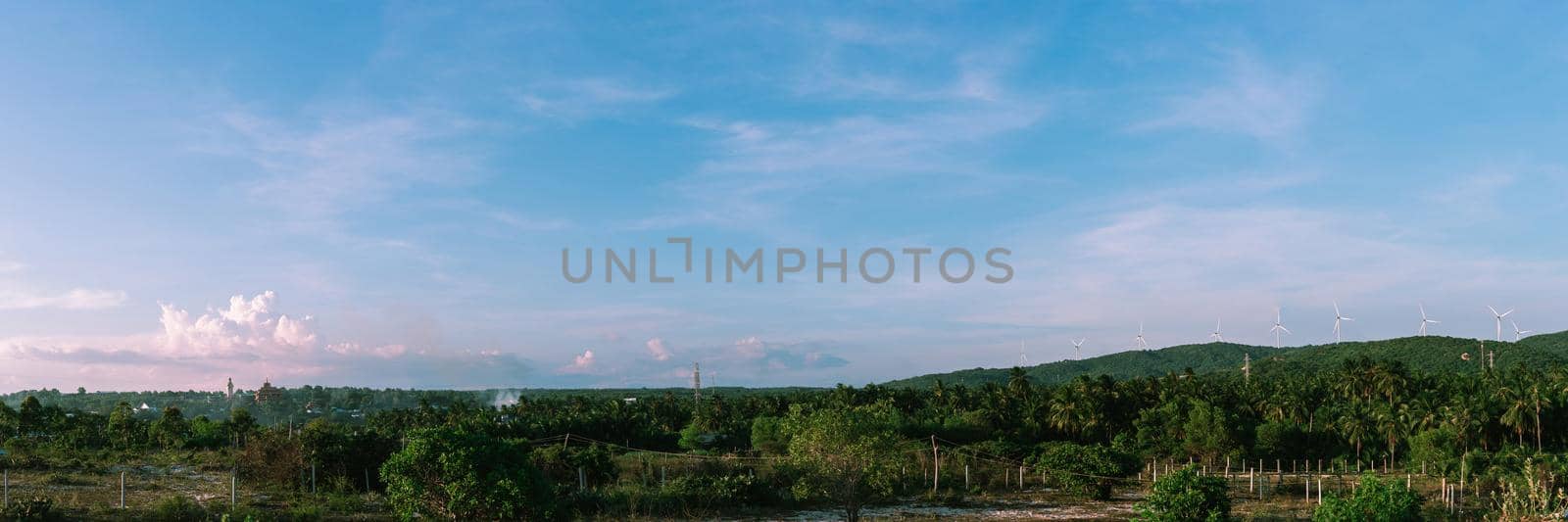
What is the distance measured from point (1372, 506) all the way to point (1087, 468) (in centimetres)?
2666

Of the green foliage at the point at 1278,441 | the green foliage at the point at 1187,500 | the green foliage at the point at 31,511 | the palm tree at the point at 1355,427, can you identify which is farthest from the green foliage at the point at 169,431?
the palm tree at the point at 1355,427

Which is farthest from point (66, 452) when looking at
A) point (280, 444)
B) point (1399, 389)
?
point (1399, 389)

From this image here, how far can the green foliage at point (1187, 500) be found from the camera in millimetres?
31906

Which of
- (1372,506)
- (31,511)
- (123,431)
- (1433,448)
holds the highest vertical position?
(1372,506)

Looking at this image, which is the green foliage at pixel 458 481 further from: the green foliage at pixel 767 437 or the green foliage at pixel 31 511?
the green foliage at pixel 767 437

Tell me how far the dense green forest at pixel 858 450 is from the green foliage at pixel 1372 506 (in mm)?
109

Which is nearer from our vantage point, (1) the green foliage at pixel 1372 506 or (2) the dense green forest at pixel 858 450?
(1) the green foliage at pixel 1372 506

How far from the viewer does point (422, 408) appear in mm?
133500

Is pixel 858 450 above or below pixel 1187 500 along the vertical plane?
above

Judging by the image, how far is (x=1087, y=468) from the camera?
5569 centimetres

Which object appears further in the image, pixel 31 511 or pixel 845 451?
pixel 845 451

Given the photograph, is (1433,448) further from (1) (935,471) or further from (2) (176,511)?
(2) (176,511)

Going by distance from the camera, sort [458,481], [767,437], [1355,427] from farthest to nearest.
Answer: [767,437] → [1355,427] → [458,481]

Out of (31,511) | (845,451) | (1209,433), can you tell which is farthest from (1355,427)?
(31,511)
